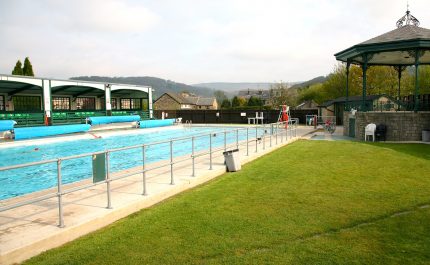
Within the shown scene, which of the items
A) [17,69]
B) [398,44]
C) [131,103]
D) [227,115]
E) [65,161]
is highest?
[17,69]

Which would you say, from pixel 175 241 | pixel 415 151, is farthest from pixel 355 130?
pixel 175 241

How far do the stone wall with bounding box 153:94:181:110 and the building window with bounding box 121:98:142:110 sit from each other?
39.3m

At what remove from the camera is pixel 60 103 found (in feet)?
117

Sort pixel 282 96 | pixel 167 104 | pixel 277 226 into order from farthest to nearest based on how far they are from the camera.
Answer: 1. pixel 167 104
2. pixel 282 96
3. pixel 277 226

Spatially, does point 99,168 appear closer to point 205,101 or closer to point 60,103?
point 60,103

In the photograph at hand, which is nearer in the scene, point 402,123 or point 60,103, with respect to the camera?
point 402,123

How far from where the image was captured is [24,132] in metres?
21.5

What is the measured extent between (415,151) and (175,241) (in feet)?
41.9

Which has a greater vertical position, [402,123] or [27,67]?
[27,67]

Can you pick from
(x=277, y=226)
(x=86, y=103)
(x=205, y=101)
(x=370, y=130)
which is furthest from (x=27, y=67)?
(x=205, y=101)

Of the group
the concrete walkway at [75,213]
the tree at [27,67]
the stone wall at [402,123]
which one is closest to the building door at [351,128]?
the stone wall at [402,123]

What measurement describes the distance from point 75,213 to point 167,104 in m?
83.1

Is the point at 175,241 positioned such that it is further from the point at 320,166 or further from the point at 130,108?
the point at 130,108

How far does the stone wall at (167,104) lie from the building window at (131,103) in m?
39.3
